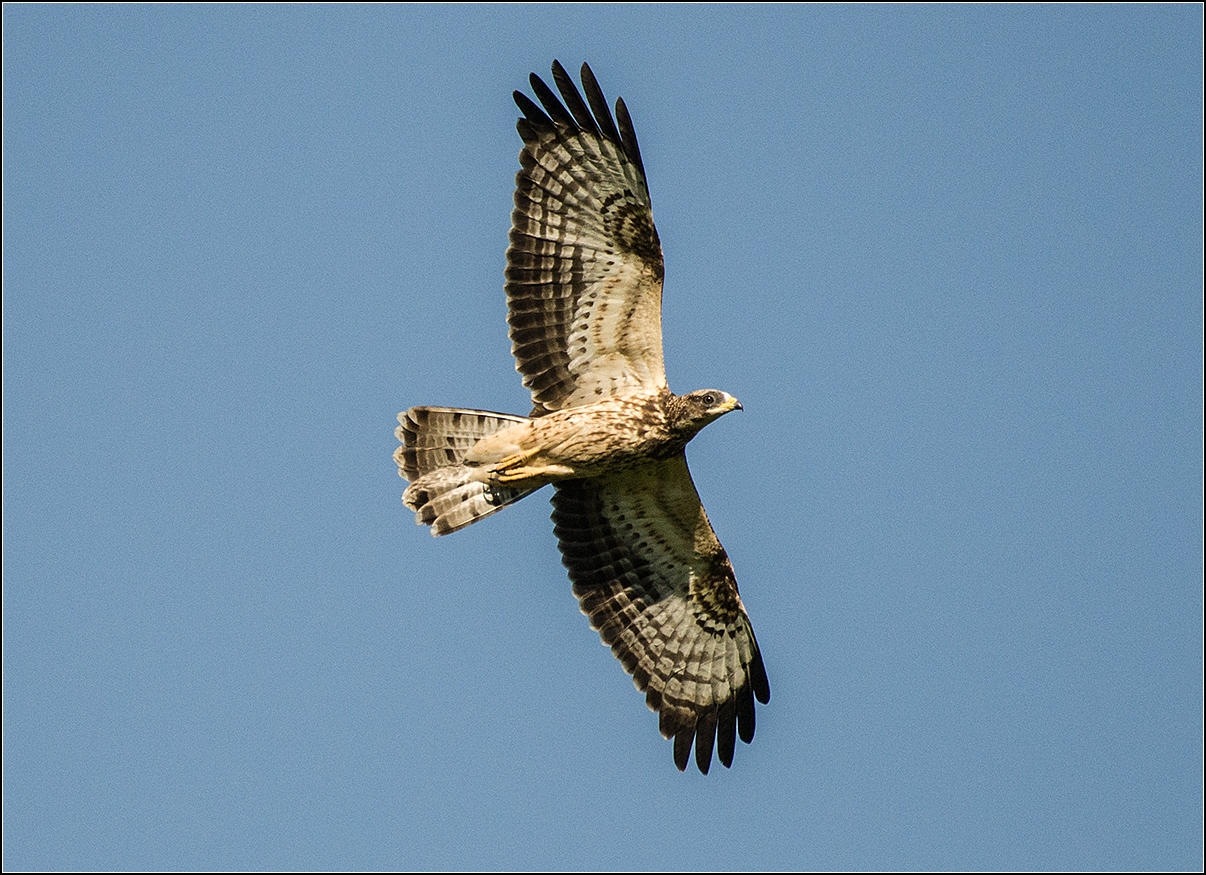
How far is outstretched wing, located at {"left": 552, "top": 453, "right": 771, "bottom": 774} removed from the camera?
12.7 m

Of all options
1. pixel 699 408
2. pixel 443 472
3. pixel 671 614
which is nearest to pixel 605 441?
pixel 699 408

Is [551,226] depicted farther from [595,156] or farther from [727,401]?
[727,401]

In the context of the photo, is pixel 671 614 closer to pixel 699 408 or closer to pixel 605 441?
pixel 605 441

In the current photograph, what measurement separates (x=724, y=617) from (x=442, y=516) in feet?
8.62

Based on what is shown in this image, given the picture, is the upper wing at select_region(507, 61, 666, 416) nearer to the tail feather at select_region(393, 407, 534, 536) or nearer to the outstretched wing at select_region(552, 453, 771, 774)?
the tail feather at select_region(393, 407, 534, 536)

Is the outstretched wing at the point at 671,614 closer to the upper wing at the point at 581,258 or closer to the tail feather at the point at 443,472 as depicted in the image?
the tail feather at the point at 443,472

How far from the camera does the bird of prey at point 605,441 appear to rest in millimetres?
11609

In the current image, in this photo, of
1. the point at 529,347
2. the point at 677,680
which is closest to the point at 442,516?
the point at 529,347

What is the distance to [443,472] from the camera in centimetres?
1219

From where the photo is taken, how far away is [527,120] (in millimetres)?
11602

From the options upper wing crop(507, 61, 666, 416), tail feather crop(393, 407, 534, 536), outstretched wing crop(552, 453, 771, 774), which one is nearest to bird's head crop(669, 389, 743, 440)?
upper wing crop(507, 61, 666, 416)

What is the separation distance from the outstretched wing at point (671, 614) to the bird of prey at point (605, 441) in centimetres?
1

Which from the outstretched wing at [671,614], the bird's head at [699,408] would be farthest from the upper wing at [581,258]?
the outstretched wing at [671,614]

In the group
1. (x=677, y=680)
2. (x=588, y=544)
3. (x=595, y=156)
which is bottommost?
(x=677, y=680)
